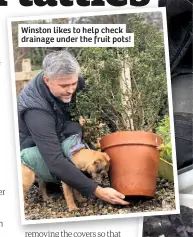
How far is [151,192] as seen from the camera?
1.75m

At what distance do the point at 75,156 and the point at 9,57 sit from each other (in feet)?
1.35

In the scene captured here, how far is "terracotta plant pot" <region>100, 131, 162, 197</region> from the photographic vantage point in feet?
5.65

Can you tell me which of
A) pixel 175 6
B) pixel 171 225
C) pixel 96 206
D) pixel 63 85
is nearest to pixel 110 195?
pixel 96 206

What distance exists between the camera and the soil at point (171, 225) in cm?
179

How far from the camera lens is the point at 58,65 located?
1699 millimetres

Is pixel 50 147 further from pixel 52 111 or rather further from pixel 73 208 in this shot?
pixel 73 208

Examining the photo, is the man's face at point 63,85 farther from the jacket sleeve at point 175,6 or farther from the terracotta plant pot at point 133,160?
the jacket sleeve at point 175,6

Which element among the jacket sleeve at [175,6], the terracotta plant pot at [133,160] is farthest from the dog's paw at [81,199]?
the jacket sleeve at [175,6]

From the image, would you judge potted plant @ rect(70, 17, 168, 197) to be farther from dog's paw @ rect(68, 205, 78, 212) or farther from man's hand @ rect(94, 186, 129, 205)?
dog's paw @ rect(68, 205, 78, 212)

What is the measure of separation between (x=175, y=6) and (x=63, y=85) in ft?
1.60

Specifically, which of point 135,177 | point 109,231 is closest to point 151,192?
point 135,177

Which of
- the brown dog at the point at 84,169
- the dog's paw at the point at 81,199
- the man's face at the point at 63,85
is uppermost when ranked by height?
the man's face at the point at 63,85

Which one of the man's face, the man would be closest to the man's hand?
the man

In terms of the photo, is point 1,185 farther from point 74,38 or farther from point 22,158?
point 74,38
